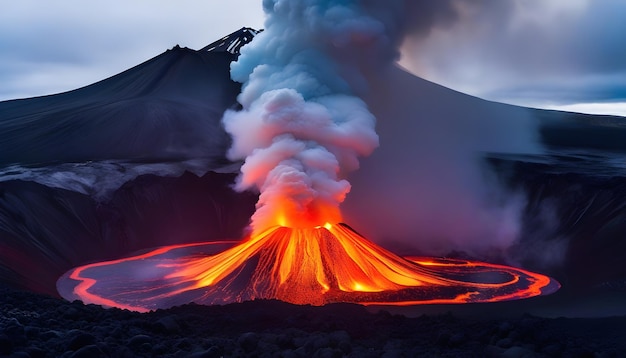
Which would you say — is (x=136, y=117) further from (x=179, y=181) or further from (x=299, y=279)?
(x=299, y=279)

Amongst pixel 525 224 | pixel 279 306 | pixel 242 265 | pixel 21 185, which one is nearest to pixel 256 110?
pixel 242 265

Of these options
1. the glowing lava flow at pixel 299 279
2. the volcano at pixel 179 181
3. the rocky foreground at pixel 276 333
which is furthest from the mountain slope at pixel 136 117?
the rocky foreground at pixel 276 333

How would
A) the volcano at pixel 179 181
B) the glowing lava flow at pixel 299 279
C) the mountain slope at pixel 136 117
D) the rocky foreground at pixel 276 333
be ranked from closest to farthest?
1. the rocky foreground at pixel 276 333
2. the glowing lava flow at pixel 299 279
3. the volcano at pixel 179 181
4. the mountain slope at pixel 136 117

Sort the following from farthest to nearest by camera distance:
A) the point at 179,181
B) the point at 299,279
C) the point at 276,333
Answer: the point at 179,181 → the point at 299,279 → the point at 276,333

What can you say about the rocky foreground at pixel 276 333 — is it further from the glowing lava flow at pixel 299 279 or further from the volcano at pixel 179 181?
the volcano at pixel 179 181

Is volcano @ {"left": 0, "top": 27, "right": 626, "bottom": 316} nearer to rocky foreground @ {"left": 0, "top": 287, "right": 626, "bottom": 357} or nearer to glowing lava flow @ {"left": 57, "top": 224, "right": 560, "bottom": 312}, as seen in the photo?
glowing lava flow @ {"left": 57, "top": 224, "right": 560, "bottom": 312}

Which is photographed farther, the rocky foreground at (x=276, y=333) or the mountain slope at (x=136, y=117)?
the mountain slope at (x=136, y=117)

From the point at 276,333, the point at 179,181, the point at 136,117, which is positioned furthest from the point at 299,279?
the point at 136,117

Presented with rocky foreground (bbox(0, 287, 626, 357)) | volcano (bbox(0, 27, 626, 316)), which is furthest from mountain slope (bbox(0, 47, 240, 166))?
rocky foreground (bbox(0, 287, 626, 357))
